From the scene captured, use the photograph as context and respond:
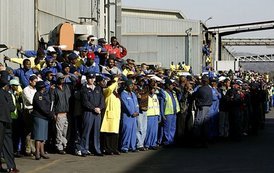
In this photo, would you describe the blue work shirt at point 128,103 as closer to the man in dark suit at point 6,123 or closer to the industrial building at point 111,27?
the man in dark suit at point 6,123

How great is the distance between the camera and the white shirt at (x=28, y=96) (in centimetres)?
1459

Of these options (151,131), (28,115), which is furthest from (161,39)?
(28,115)

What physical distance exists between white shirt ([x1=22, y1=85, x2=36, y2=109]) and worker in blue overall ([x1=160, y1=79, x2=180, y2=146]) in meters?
4.41

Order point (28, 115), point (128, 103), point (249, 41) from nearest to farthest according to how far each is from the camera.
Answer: point (28, 115), point (128, 103), point (249, 41)

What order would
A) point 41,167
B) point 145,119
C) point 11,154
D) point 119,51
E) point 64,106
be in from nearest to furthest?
point 11,154 < point 41,167 < point 64,106 < point 145,119 < point 119,51

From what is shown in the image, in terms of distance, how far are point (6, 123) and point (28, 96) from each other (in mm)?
2400

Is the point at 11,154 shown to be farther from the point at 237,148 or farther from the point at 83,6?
the point at 83,6

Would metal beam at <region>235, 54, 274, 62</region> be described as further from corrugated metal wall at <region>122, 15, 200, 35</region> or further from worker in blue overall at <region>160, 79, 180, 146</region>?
worker in blue overall at <region>160, 79, 180, 146</region>

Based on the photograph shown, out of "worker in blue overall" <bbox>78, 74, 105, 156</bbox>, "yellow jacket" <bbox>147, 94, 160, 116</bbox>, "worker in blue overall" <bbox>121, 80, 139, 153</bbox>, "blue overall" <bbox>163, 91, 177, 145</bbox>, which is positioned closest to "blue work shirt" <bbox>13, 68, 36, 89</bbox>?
"worker in blue overall" <bbox>78, 74, 105, 156</bbox>

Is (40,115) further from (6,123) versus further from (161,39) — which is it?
(161,39)

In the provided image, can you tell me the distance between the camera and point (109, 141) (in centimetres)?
1591

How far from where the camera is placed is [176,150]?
1723 centimetres

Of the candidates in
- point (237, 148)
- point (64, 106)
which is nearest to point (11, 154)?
point (64, 106)

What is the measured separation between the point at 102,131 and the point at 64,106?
1.13 metres
